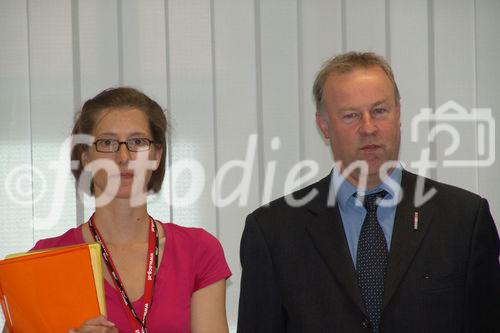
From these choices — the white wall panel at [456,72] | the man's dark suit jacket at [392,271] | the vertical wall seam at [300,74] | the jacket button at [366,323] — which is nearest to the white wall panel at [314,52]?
the vertical wall seam at [300,74]

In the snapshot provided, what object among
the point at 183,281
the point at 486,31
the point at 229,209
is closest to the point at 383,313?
the point at 183,281

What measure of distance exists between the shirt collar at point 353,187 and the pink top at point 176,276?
53cm

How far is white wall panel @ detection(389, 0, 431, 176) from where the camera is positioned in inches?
138

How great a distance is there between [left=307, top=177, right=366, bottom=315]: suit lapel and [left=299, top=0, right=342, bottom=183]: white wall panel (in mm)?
1024

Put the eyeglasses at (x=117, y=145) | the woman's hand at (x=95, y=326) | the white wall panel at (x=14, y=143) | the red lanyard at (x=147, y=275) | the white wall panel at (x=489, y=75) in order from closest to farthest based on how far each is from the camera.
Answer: the woman's hand at (x=95, y=326), the red lanyard at (x=147, y=275), the eyeglasses at (x=117, y=145), the white wall panel at (x=14, y=143), the white wall panel at (x=489, y=75)

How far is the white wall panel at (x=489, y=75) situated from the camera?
3.54 m

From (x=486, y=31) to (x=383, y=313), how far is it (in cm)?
195

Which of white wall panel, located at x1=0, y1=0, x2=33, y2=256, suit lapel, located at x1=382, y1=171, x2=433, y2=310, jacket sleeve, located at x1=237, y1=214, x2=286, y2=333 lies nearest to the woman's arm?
jacket sleeve, located at x1=237, y1=214, x2=286, y2=333

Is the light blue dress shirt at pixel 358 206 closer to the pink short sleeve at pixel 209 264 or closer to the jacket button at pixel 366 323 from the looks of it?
the jacket button at pixel 366 323

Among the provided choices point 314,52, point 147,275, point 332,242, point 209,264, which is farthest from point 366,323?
point 314,52

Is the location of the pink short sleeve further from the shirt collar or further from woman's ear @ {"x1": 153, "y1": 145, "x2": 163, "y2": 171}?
the shirt collar

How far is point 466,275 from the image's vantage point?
7.17ft

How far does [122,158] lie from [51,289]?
53cm

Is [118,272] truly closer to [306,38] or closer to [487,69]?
[306,38]
